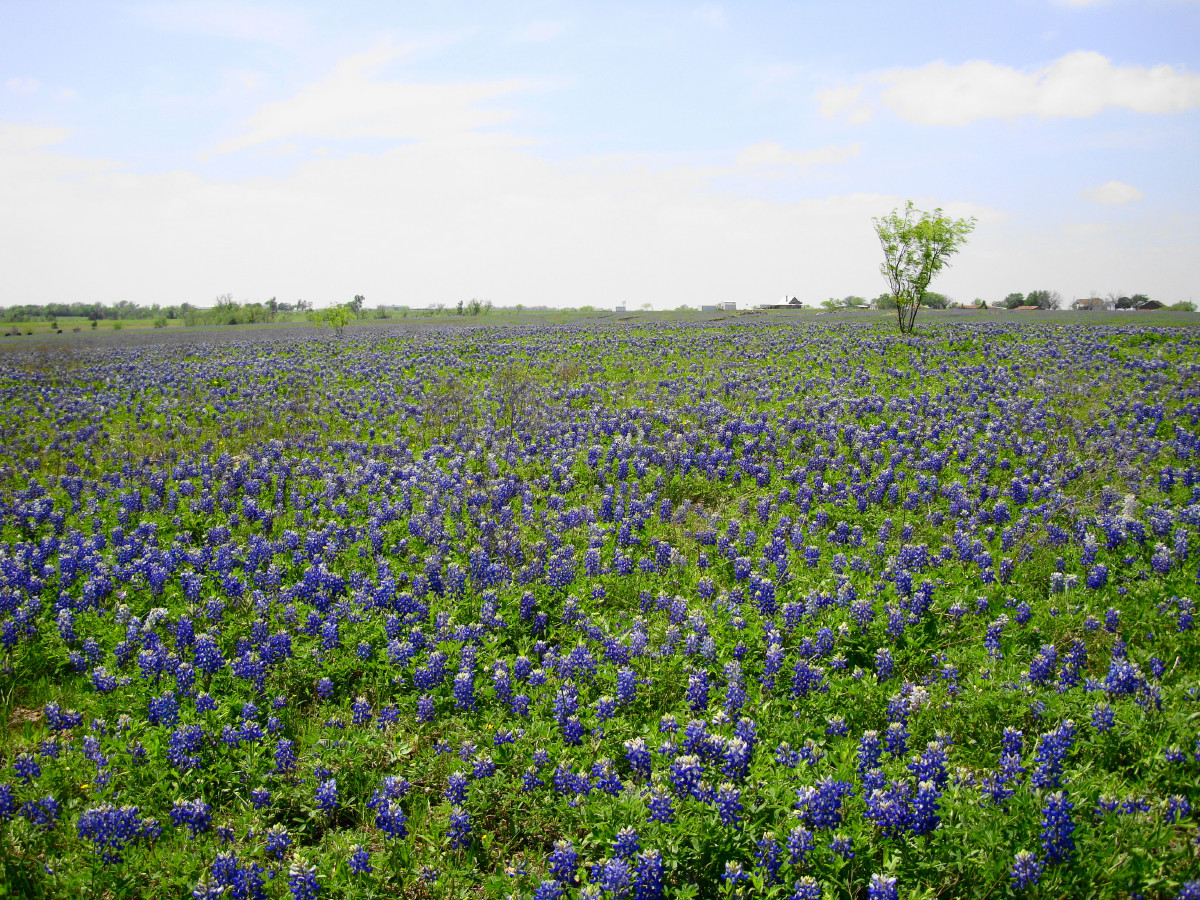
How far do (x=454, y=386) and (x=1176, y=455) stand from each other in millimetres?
15554

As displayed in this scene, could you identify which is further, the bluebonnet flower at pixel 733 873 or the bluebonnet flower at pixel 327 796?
the bluebonnet flower at pixel 327 796

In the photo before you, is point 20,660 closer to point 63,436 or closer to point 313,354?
point 63,436

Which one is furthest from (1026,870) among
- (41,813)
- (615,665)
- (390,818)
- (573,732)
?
(41,813)

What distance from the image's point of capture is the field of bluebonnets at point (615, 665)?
3385 mm

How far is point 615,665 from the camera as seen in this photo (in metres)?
5.06

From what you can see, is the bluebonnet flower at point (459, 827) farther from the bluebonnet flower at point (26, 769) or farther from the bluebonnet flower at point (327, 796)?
the bluebonnet flower at point (26, 769)

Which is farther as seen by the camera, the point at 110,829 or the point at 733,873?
the point at 110,829

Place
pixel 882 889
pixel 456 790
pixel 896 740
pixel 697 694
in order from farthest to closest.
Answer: pixel 697 694 → pixel 896 740 → pixel 456 790 → pixel 882 889

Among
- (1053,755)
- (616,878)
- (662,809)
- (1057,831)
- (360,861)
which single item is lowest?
(360,861)

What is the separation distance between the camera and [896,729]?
399 centimetres

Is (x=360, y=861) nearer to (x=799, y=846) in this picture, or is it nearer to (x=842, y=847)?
(x=799, y=846)

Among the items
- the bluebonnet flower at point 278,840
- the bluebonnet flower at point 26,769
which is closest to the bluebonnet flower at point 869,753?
the bluebonnet flower at point 278,840

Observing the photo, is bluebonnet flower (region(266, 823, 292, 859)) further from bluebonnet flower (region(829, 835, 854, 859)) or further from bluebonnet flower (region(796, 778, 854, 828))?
bluebonnet flower (region(829, 835, 854, 859))

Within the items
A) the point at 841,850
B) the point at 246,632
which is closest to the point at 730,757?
the point at 841,850
